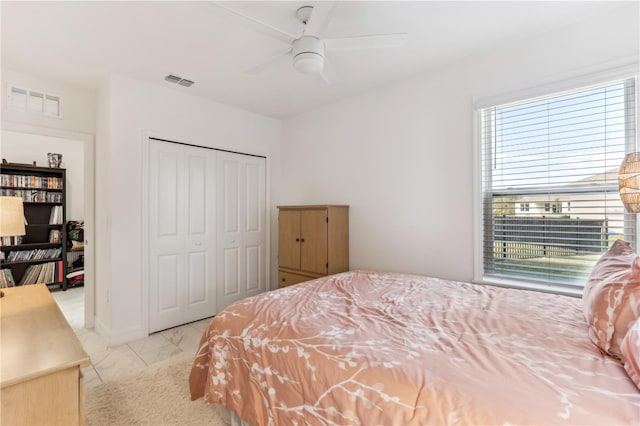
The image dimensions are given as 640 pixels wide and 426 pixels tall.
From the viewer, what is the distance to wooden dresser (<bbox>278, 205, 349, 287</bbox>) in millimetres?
3162

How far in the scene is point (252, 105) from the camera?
12.0 ft

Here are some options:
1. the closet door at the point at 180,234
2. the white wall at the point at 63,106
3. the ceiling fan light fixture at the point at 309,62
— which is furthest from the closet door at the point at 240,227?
the ceiling fan light fixture at the point at 309,62

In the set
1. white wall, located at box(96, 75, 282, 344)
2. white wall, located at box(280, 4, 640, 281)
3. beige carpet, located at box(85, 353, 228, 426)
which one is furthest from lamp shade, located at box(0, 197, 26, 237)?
A: white wall, located at box(280, 4, 640, 281)

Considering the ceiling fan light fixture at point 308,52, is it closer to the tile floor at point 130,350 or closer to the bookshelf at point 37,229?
the tile floor at point 130,350

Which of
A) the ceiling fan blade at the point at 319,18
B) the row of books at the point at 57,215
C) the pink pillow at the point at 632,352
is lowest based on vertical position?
the pink pillow at the point at 632,352

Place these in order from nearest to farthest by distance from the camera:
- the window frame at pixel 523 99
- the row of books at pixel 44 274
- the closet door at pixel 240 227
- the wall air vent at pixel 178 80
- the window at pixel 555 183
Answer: the window frame at pixel 523 99, the window at pixel 555 183, the wall air vent at pixel 178 80, the closet door at pixel 240 227, the row of books at pixel 44 274

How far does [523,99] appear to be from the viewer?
232 centimetres

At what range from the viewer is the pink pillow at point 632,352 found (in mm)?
908

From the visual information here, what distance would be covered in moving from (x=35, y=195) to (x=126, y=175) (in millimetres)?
2961

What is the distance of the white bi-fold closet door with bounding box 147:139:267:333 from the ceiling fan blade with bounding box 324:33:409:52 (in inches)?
84.8

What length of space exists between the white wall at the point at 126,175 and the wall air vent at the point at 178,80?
7.6 inches

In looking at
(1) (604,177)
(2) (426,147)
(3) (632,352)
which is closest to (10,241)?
(2) (426,147)

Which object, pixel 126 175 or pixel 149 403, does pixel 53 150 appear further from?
pixel 149 403

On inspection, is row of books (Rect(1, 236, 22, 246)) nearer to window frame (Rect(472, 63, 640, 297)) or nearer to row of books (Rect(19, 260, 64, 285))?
row of books (Rect(19, 260, 64, 285))
